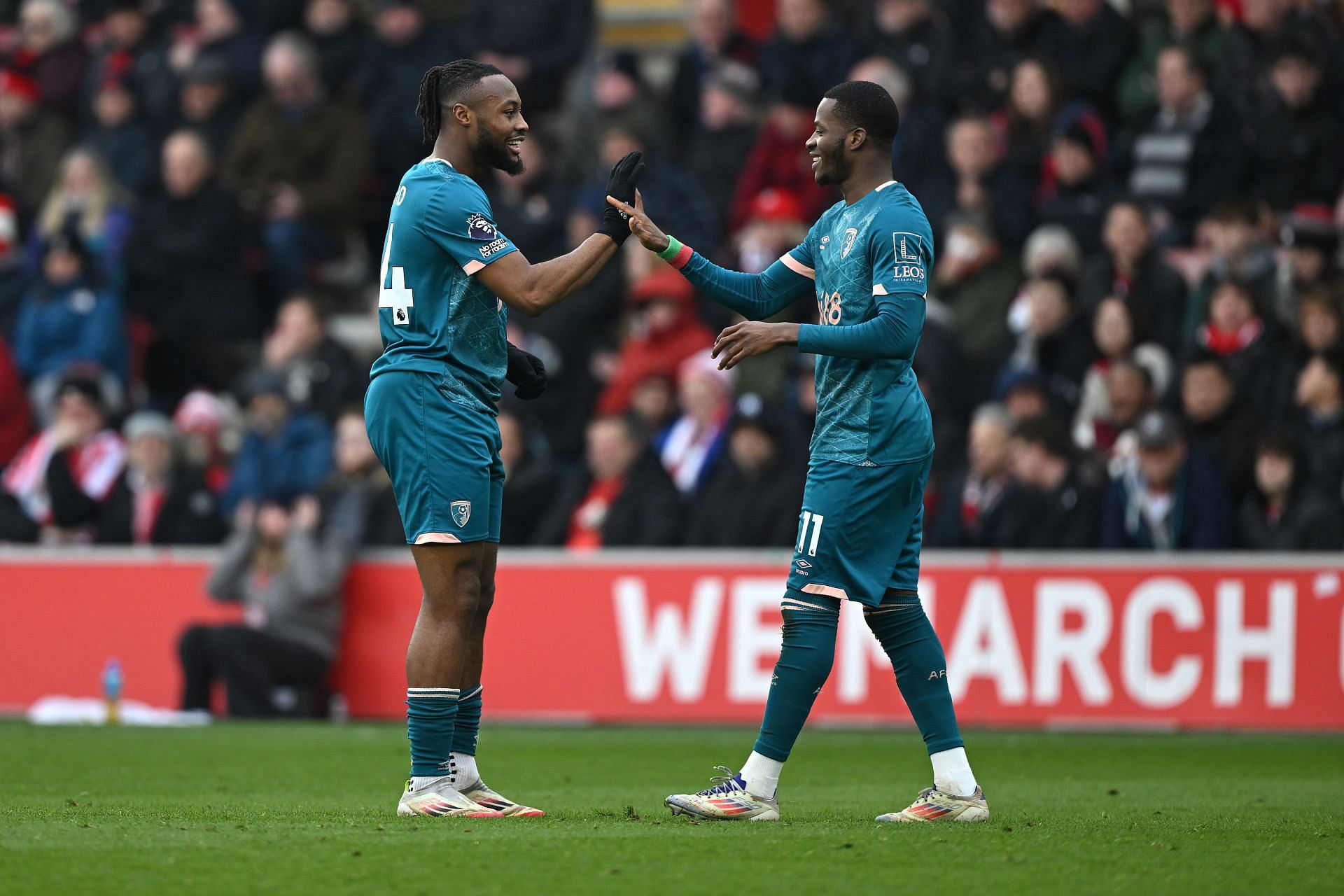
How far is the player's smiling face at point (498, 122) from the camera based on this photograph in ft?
21.1

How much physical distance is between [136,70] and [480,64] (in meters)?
12.5

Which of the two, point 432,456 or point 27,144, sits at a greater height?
point 27,144

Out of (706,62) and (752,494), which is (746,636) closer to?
(752,494)

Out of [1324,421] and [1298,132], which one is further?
[1298,132]

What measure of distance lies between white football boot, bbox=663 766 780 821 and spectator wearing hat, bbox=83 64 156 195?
12.3 meters

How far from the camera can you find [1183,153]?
14219 millimetres

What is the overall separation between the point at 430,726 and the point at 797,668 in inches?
47.0

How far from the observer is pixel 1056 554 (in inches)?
472

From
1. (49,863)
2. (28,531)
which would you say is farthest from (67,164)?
(49,863)

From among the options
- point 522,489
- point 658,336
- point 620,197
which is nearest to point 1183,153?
point 658,336

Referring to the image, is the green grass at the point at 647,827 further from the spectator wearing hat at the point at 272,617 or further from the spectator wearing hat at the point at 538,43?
the spectator wearing hat at the point at 538,43

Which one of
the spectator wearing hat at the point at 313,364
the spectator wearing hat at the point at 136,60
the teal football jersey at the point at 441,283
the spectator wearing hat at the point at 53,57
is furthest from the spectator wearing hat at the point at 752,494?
the spectator wearing hat at the point at 53,57

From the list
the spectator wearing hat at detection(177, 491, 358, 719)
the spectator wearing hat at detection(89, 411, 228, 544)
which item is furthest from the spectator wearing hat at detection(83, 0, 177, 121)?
the spectator wearing hat at detection(177, 491, 358, 719)

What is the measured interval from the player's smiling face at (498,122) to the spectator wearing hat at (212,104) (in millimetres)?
11020
